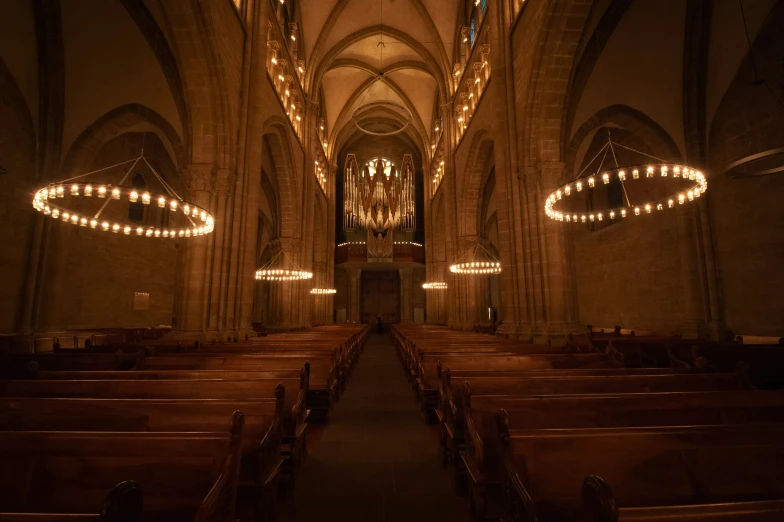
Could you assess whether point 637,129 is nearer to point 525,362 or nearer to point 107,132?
point 525,362

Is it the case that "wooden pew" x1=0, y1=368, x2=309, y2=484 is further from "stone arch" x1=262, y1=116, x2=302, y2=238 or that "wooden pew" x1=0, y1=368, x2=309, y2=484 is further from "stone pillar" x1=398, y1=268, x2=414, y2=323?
"stone pillar" x1=398, y1=268, x2=414, y2=323

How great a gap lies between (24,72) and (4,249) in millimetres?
4584

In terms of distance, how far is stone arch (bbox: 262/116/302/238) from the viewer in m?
17.1

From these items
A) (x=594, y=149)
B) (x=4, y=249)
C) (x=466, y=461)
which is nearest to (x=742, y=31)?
(x=594, y=149)

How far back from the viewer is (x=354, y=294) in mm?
30984

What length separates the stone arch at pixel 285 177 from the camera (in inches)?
675

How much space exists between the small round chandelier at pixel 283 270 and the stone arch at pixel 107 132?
16.3ft

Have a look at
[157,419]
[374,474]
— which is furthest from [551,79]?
[157,419]

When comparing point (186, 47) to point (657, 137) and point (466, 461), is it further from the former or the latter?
point (657, 137)

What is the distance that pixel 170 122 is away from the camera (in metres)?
13.1

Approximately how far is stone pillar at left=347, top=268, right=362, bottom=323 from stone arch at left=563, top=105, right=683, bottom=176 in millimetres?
20570

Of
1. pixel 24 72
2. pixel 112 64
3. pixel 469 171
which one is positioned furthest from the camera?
pixel 469 171

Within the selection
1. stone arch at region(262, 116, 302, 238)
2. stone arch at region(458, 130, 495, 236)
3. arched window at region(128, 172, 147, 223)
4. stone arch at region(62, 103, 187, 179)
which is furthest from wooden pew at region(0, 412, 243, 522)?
arched window at region(128, 172, 147, 223)

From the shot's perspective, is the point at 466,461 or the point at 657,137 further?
the point at 657,137
